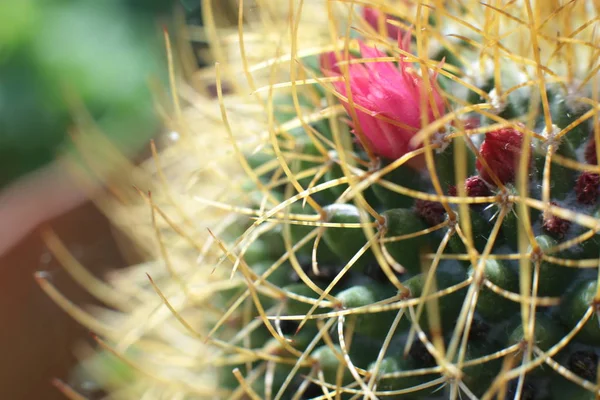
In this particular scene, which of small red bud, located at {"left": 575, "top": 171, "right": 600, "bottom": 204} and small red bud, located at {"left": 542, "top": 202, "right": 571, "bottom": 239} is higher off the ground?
small red bud, located at {"left": 575, "top": 171, "right": 600, "bottom": 204}

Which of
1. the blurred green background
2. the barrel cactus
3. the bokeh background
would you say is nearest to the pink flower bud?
the barrel cactus

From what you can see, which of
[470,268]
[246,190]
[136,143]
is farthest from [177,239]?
[136,143]

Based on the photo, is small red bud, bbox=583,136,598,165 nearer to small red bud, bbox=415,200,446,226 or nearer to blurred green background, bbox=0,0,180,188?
small red bud, bbox=415,200,446,226

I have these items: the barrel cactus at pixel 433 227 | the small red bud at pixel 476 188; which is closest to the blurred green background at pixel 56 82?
the barrel cactus at pixel 433 227

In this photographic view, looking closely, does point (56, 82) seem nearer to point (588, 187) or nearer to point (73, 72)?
point (73, 72)

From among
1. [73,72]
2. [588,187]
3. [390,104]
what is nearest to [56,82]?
[73,72]
